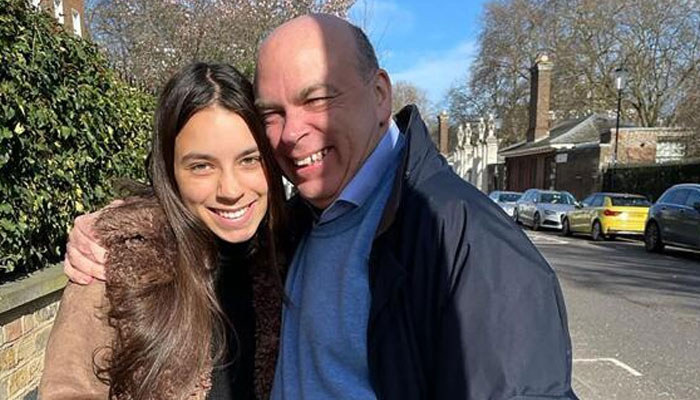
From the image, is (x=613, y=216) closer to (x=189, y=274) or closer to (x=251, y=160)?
(x=251, y=160)

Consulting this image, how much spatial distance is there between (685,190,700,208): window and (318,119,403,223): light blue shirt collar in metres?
13.3

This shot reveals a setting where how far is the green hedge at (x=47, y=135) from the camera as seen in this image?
305 cm

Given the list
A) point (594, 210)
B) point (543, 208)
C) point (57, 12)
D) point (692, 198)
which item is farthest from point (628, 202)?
point (57, 12)

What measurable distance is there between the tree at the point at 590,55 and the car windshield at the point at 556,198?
1031 centimetres

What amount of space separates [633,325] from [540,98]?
31.7 meters

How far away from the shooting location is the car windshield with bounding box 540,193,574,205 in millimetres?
22430

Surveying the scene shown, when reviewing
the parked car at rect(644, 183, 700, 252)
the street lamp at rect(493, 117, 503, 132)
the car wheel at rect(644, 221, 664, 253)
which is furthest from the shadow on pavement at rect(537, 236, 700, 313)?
the street lamp at rect(493, 117, 503, 132)

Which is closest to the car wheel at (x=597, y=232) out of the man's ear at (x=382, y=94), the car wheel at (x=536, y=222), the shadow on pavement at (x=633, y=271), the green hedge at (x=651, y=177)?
the shadow on pavement at (x=633, y=271)

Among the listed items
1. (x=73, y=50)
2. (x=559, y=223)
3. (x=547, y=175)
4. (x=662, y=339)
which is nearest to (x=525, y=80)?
(x=547, y=175)

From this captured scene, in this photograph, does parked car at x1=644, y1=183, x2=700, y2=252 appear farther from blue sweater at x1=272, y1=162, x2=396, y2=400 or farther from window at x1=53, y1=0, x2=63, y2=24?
blue sweater at x1=272, y1=162, x2=396, y2=400

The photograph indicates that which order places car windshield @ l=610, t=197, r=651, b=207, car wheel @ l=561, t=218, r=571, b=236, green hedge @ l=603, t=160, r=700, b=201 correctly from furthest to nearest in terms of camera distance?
green hedge @ l=603, t=160, r=700, b=201 → car wheel @ l=561, t=218, r=571, b=236 → car windshield @ l=610, t=197, r=651, b=207

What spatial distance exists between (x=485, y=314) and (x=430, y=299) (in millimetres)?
140

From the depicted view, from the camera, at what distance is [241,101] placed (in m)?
1.77

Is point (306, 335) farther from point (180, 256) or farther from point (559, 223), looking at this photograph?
point (559, 223)
